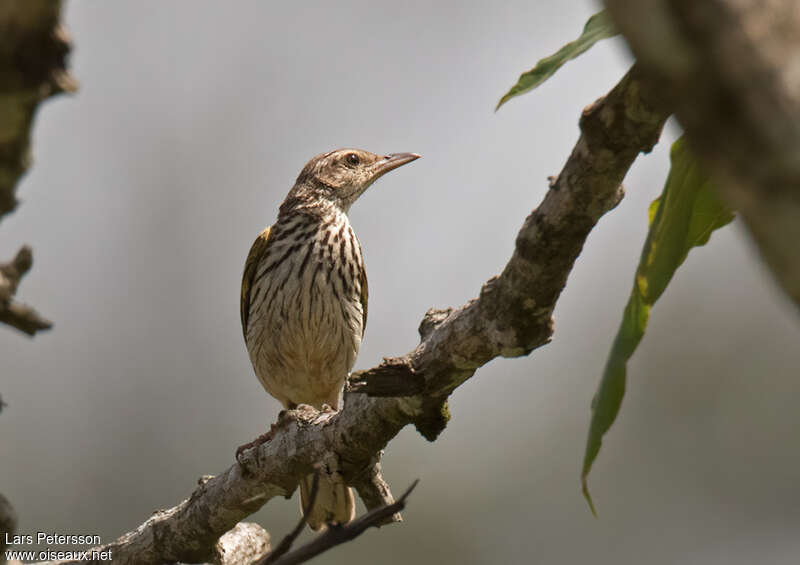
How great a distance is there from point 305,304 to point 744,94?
580cm

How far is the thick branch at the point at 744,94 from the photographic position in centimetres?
91

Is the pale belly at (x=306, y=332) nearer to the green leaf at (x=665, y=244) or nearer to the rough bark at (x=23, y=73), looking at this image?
the green leaf at (x=665, y=244)

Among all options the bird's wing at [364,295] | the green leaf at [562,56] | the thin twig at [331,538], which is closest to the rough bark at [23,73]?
the thin twig at [331,538]

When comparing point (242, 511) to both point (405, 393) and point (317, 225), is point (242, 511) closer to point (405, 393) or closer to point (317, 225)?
point (405, 393)

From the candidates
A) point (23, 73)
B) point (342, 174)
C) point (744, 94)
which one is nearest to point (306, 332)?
point (342, 174)

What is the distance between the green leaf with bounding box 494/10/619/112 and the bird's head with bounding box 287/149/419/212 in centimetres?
468

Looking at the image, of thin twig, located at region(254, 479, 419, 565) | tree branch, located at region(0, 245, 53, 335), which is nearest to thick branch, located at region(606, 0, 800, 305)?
thin twig, located at region(254, 479, 419, 565)

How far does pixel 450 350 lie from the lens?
3188 millimetres

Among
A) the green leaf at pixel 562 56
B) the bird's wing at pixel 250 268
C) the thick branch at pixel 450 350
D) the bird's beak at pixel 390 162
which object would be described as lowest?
the thick branch at pixel 450 350

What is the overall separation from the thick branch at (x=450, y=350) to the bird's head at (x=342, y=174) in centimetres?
303

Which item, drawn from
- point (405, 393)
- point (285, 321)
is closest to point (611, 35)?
point (405, 393)

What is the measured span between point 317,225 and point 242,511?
9.48ft

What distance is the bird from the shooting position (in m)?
6.63

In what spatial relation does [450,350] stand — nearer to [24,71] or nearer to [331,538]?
[331,538]
